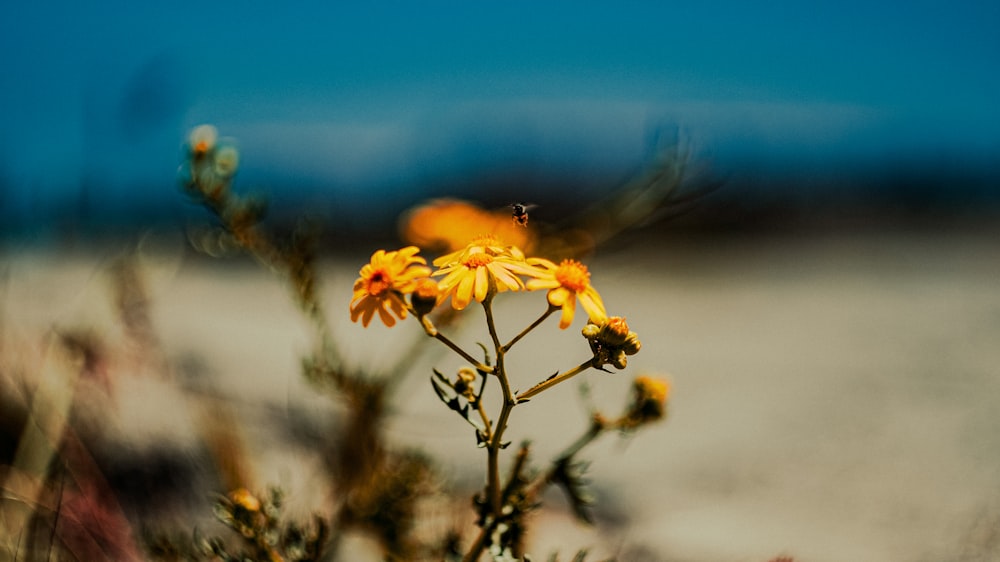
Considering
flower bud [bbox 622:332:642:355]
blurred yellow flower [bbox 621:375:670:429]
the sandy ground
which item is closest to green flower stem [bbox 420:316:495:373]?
flower bud [bbox 622:332:642:355]

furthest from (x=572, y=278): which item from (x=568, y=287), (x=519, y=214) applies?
(x=519, y=214)

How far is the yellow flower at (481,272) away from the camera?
120 cm

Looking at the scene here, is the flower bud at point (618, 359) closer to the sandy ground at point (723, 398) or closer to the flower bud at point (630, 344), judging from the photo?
the flower bud at point (630, 344)

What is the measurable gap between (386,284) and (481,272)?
0.18 meters

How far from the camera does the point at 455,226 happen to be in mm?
2055

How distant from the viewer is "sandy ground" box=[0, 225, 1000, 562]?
99.0 inches

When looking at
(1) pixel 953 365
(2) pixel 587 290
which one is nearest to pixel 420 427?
(2) pixel 587 290

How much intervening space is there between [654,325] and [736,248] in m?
3.66

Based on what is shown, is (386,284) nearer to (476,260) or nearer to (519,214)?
(476,260)

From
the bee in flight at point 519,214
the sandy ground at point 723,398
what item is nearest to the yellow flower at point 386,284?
the bee in flight at point 519,214

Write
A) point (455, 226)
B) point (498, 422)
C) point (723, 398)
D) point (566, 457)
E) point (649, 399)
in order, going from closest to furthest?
point (498, 422) → point (566, 457) → point (649, 399) → point (455, 226) → point (723, 398)

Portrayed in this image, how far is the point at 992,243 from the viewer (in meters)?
8.00

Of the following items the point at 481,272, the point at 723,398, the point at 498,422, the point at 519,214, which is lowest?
the point at 498,422

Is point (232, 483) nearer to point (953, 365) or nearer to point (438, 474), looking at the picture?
point (438, 474)
